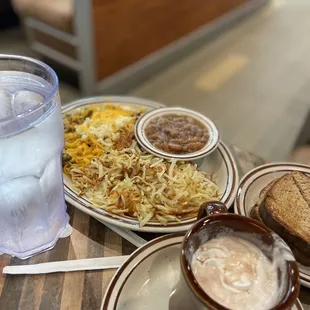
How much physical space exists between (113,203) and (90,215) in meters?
0.06

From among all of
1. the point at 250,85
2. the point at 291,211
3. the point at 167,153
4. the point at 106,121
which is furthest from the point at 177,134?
the point at 250,85

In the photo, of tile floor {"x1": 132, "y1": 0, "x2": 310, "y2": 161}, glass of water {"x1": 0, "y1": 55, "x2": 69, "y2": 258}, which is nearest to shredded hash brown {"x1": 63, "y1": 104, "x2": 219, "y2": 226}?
glass of water {"x1": 0, "y1": 55, "x2": 69, "y2": 258}

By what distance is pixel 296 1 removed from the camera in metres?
5.77

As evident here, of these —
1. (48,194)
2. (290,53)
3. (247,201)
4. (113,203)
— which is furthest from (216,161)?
(290,53)

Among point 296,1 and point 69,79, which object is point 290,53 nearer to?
point 296,1

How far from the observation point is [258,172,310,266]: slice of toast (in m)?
0.86

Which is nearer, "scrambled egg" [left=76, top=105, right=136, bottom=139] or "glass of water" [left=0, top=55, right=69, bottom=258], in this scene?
"glass of water" [left=0, top=55, right=69, bottom=258]

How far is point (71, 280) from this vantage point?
84 cm

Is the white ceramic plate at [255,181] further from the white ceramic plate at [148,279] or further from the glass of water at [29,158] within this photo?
the glass of water at [29,158]

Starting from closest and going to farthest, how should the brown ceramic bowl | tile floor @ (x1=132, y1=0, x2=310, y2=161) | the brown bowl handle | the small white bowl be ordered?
1. the brown ceramic bowl
2. the brown bowl handle
3. the small white bowl
4. tile floor @ (x1=132, y1=0, x2=310, y2=161)

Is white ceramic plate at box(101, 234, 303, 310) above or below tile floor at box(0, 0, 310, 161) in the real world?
above

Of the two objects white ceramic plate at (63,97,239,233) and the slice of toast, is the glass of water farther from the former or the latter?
the slice of toast

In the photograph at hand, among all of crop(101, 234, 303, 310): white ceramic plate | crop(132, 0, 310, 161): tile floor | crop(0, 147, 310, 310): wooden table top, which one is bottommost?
crop(132, 0, 310, 161): tile floor

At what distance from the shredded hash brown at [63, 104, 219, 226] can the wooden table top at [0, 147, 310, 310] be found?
2.8 inches
